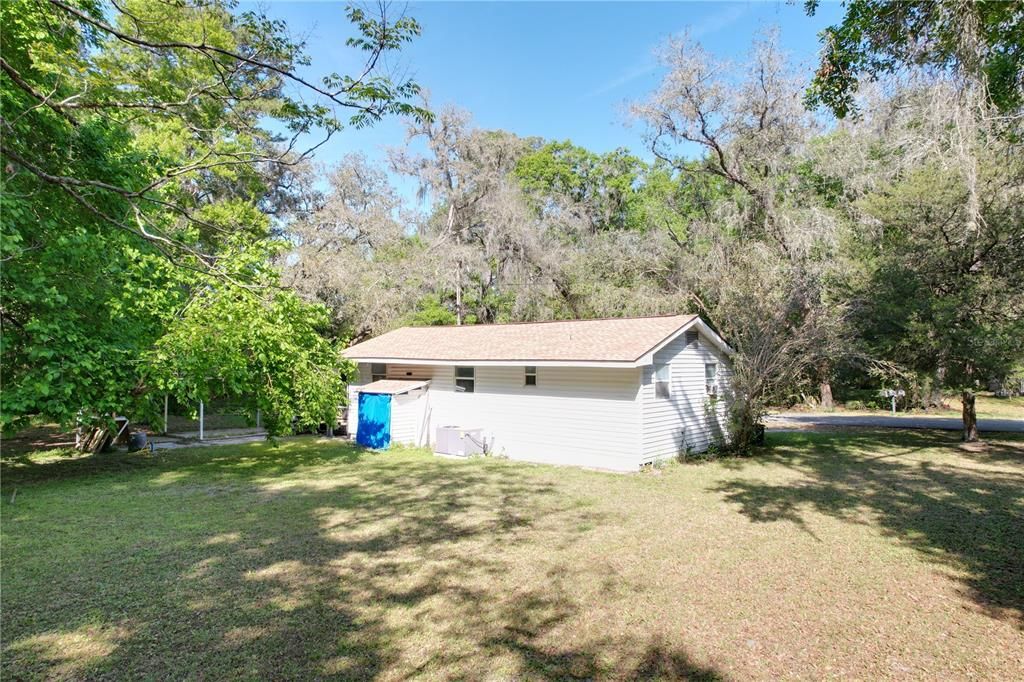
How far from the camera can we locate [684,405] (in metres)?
13.5

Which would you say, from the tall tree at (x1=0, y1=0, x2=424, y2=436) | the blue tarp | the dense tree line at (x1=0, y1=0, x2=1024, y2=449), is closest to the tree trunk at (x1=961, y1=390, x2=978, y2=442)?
the dense tree line at (x1=0, y1=0, x2=1024, y2=449)

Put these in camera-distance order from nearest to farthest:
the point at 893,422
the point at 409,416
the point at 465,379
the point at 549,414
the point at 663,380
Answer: the point at 663,380
the point at 549,414
the point at 465,379
the point at 409,416
the point at 893,422

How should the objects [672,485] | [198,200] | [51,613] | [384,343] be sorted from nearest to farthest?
[51,613] → [672,485] → [384,343] → [198,200]

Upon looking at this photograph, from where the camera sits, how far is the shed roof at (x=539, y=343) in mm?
12297

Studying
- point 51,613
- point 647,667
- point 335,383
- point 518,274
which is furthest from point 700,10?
point 51,613

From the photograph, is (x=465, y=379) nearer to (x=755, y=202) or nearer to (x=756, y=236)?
(x=756, y=236)

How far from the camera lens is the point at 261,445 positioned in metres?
15.7

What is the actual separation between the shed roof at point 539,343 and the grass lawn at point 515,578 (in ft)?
9.84

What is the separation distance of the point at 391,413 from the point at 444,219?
47.9 ft

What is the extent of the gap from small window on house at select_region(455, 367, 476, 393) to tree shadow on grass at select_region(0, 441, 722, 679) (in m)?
5.05

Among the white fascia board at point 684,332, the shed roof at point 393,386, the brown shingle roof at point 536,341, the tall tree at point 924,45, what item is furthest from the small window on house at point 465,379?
the tall tree at point 924,45

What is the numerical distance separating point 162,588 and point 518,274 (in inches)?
793

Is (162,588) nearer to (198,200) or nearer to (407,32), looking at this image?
(407,32)

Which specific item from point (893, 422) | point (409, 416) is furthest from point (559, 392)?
point (893, 422)
